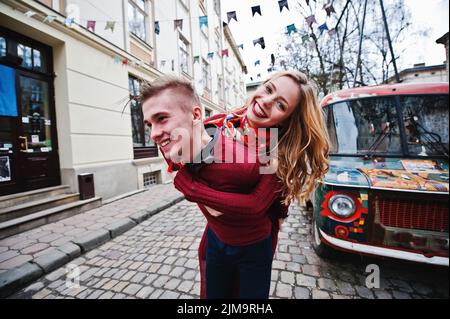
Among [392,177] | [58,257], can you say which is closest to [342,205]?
[392,177]

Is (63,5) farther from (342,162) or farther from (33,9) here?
(342,162)

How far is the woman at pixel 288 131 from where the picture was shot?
43.9 inches

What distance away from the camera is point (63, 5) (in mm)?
4504

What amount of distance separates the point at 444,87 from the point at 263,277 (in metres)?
1.19

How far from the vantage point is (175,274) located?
253 centimetres

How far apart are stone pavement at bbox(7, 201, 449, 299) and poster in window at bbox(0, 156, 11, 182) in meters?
2.56

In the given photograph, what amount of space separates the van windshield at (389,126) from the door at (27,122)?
575 centimetres

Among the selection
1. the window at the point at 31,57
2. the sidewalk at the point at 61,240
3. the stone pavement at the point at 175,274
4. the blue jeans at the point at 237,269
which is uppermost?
the window at the point at 31,57

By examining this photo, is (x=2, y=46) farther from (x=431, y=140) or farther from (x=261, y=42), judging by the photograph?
(x=431, y=140)

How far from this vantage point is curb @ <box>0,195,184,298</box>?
2357 mm

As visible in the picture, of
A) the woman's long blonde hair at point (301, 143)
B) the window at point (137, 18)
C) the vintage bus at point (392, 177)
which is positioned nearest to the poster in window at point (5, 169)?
the window at point (137, 18)

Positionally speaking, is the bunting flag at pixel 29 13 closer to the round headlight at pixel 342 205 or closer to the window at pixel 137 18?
the window at pixel 137 18

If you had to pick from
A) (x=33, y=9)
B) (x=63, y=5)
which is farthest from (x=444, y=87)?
(x=63, y=5)
